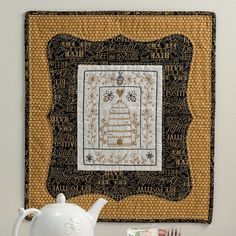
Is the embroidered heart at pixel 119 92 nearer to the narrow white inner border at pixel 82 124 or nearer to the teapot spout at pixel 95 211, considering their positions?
the narrow white inner border at pixel 82 124

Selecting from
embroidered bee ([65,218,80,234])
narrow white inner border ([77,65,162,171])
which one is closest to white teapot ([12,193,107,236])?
embroidered bee ([65,218,80,234])

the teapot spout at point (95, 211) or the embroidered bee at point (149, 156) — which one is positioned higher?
the embroidered bee at point (149, 156)

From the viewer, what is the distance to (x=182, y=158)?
2285 millimetres

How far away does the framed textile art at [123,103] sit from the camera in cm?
227

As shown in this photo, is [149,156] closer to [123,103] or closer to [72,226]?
[123,103]

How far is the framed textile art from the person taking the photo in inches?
89.5

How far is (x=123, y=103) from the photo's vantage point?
89.9 inches

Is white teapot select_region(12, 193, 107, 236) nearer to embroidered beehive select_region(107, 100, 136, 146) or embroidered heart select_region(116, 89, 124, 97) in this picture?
embroidered beehive select_region(107, 100, 136, 146)
